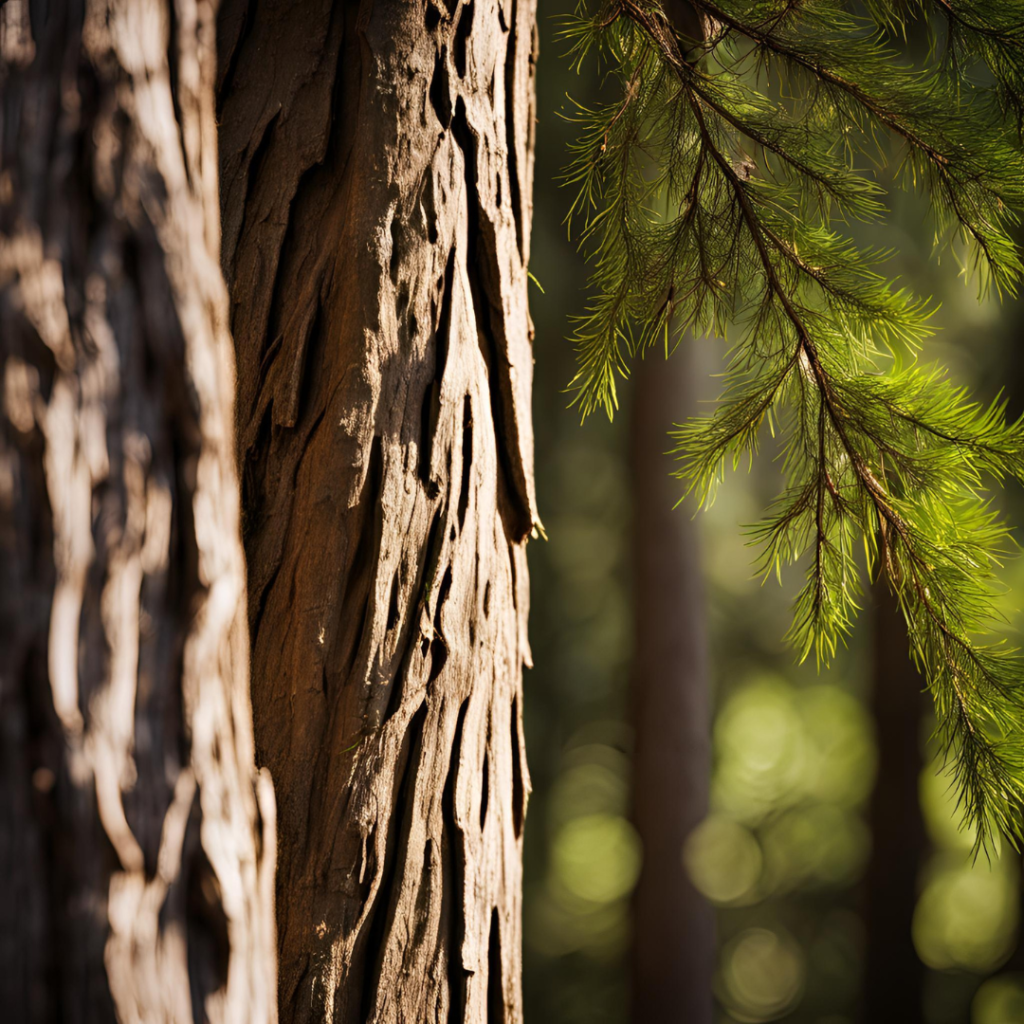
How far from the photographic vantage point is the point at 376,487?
104cm

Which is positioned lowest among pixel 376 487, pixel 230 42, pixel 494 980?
pixel 494 980

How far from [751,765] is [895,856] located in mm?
6084

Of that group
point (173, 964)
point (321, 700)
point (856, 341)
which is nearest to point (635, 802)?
point (856, 341)

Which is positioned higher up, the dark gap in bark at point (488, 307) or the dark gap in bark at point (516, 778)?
the dark gap in bark at point (488, 307)

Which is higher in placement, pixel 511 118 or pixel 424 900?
pixel 511 118

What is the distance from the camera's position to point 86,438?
616 mm

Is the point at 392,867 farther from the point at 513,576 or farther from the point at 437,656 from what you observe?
the point at 513,576

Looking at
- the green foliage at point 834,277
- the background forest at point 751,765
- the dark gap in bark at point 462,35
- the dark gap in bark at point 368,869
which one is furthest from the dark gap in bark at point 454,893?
the background forest at point 751,765

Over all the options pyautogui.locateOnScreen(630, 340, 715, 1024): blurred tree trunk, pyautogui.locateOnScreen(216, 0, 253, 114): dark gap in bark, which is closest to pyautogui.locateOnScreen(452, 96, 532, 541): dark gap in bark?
pyautogui.locateOnScreen(216, 0, 253, 114): dark gap in bark

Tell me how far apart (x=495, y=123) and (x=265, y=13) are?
15.3 inches

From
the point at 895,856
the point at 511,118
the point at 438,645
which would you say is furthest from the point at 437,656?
the point at 895,856

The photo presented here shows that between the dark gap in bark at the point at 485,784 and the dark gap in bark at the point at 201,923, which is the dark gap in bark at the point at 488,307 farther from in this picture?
the dark gap in bark at the point at 201,923

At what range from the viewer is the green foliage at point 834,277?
141 centimetres

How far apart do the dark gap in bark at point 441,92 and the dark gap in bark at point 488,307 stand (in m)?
0.02
